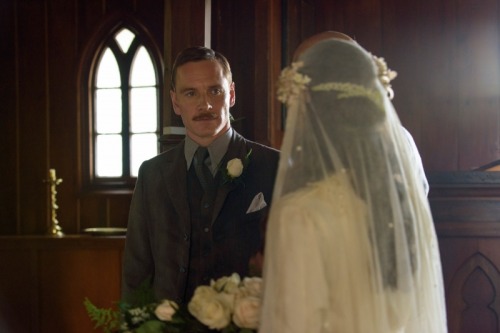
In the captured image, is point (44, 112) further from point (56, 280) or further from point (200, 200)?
point (200, 200)

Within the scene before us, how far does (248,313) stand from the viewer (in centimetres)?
219

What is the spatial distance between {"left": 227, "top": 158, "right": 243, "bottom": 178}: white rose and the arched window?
4.54 metres

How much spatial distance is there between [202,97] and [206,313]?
0.90 metres

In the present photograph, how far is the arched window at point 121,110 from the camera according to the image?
7352 mm

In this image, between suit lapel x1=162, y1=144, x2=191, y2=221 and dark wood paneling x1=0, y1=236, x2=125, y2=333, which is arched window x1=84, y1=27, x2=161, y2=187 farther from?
suit lapel x1=162, y1=144, x2=191, y2=221

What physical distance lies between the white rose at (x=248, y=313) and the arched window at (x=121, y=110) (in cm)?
521

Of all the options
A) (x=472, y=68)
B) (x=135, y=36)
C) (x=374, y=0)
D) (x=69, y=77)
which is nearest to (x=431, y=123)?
(x=472, y=68)

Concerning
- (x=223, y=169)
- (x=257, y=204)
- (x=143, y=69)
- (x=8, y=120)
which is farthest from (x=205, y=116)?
(x=8, y=120)

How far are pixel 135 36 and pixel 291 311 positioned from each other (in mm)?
5662

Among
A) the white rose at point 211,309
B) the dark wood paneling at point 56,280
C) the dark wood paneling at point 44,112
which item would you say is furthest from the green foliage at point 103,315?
the dark wood paneling at point 44,112

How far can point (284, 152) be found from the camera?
2064 millimetres

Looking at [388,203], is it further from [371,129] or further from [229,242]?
[229,242]

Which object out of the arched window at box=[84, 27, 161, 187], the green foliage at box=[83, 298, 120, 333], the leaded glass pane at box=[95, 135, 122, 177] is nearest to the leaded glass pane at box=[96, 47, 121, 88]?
the arched window at box=[84, 27, 161, 187]

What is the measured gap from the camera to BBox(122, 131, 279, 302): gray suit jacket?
287 cm
